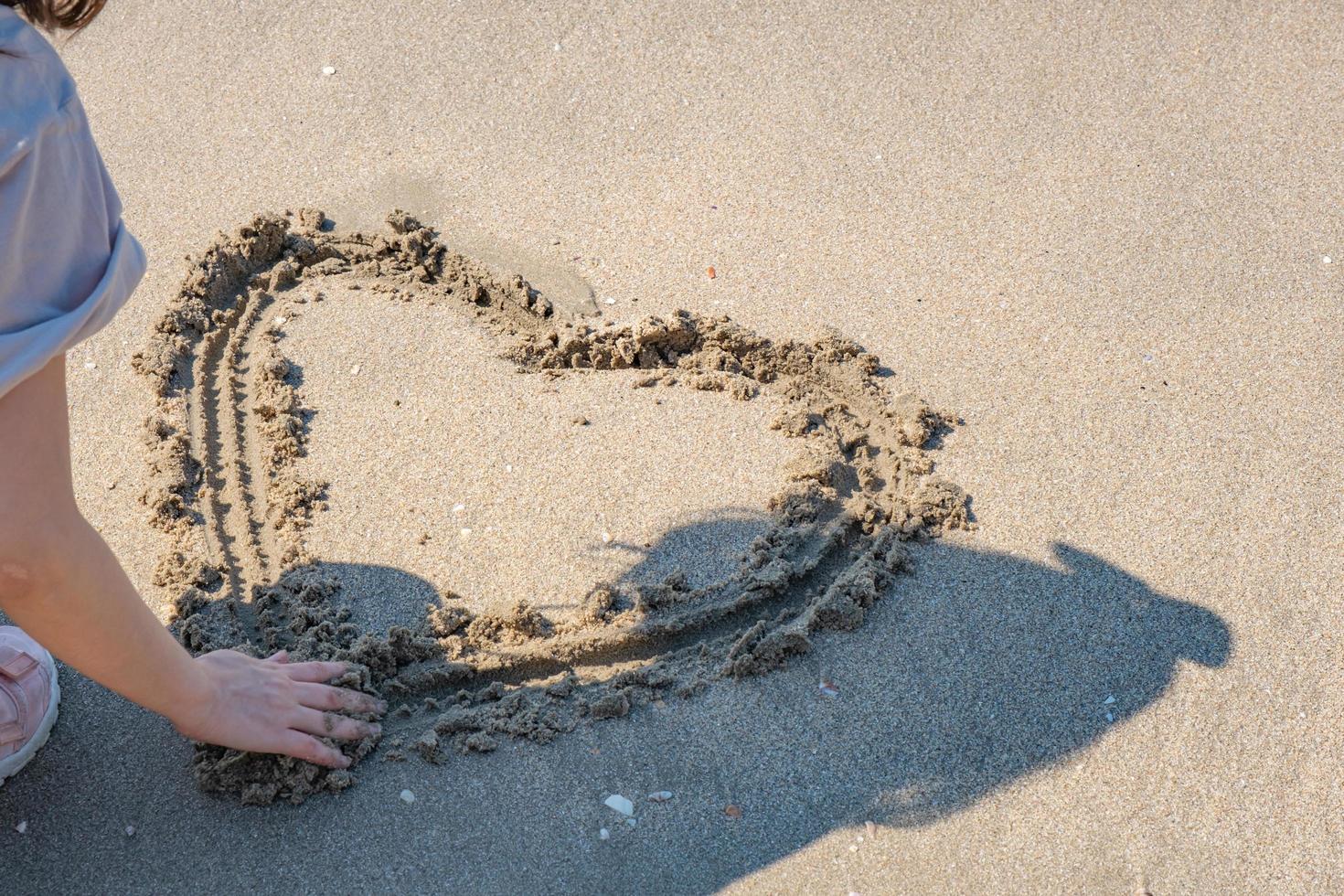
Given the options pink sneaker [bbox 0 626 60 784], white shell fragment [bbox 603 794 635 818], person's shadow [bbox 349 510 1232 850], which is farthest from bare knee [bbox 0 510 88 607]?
white shell fragment [bbox 603 794 635 818]

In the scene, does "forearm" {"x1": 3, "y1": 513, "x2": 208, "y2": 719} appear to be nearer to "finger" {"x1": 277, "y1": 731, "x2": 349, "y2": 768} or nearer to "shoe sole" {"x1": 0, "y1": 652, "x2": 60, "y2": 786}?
"finger" {"x1": 277, "y1": 731, "x2": 349, "y2": 768}

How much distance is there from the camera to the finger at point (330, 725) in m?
1.96

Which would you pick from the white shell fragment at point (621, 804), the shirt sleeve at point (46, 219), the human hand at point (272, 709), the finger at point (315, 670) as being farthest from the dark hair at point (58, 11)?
the white shell fragment at point (621, 804)

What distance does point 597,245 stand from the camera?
3074 millimetres

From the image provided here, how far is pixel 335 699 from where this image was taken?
2023 millimetres

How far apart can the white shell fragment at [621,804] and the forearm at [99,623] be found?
70cm

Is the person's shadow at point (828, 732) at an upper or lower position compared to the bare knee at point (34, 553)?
lower

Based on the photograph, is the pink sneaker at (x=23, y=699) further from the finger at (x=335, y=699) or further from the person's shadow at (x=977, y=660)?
the person's shadow at (x=977, y=660)

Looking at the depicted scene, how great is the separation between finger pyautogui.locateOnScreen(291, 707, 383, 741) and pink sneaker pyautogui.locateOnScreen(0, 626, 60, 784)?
470 mm

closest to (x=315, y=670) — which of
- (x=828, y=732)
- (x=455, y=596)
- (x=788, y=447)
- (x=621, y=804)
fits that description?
(x=455, y=596)

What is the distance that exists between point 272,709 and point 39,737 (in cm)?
45

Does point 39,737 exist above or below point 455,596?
below

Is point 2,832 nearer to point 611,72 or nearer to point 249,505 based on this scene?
point 249,505

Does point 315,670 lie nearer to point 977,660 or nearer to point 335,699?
point 335,699
